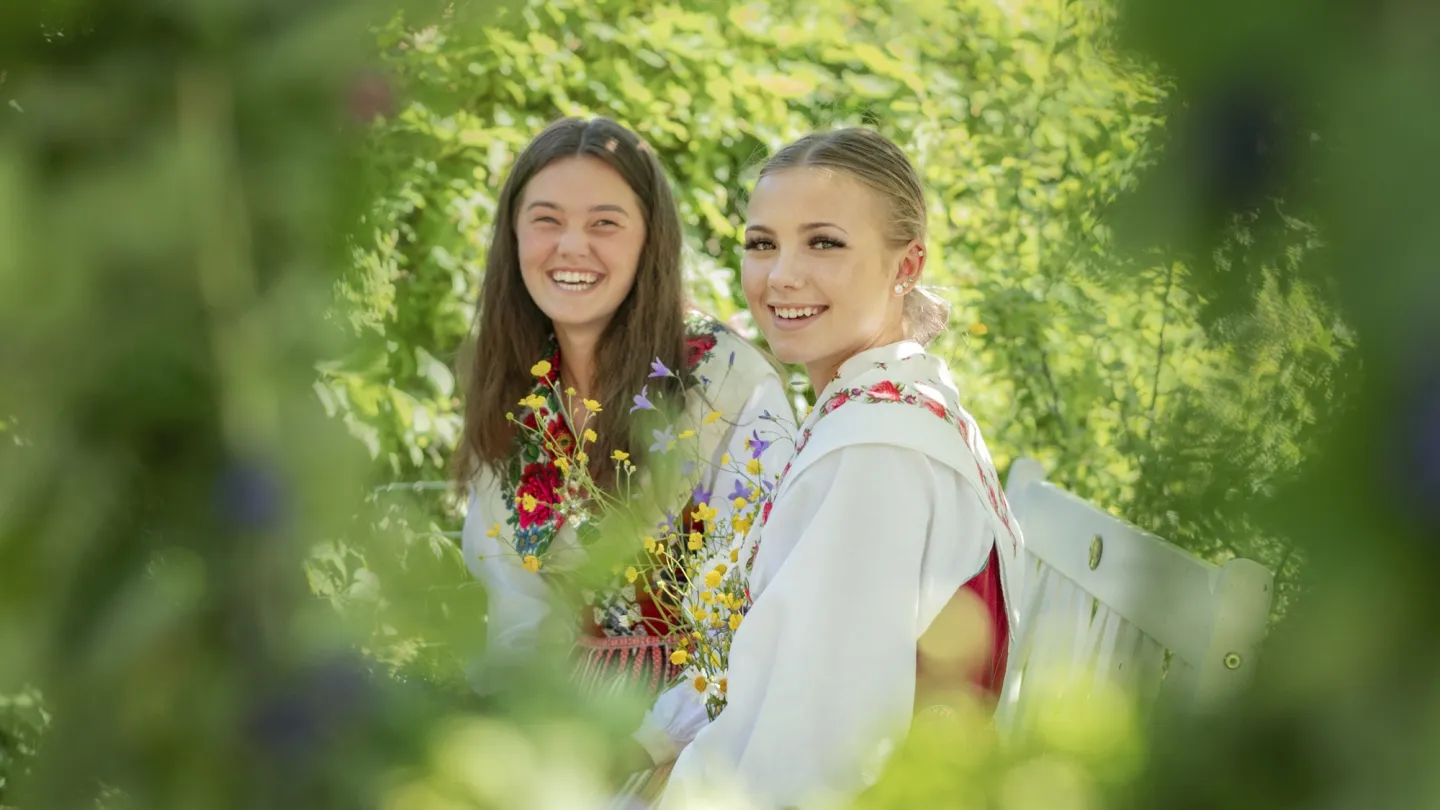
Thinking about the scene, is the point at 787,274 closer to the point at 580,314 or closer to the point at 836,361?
the point at 836,361

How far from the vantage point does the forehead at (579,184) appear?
121 inches

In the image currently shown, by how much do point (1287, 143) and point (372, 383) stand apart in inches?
8.0

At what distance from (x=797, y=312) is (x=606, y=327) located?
3.35 feet

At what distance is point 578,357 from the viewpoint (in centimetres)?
324

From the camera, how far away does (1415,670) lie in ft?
0.75

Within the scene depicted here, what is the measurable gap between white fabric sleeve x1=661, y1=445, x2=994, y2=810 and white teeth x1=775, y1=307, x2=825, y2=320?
0.42 meters

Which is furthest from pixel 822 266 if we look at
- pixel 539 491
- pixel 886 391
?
pixel 539 491

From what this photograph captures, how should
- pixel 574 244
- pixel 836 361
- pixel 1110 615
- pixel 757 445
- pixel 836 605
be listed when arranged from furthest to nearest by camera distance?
pixel 574 244
pixel 757 445
pixel 836 361
pixel 1110 615
pixel 836 605

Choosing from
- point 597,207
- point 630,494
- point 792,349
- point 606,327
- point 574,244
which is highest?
point 597,207

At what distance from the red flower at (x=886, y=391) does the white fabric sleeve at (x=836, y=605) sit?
0.14 meters

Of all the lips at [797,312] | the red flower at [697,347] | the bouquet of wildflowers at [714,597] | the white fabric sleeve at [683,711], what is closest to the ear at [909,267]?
the lips at [797,312]

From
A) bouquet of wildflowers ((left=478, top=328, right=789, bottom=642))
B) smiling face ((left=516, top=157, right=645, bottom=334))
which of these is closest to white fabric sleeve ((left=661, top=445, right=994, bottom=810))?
bouquet of wildflowers ((left=478, top=328, right=789, bottom=642))

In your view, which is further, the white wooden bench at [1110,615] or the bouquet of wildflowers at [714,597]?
the bouquet of wildflowers at [714,597]

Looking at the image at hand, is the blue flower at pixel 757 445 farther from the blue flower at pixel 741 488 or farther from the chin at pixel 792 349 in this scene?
the chin at pixel 792 349
